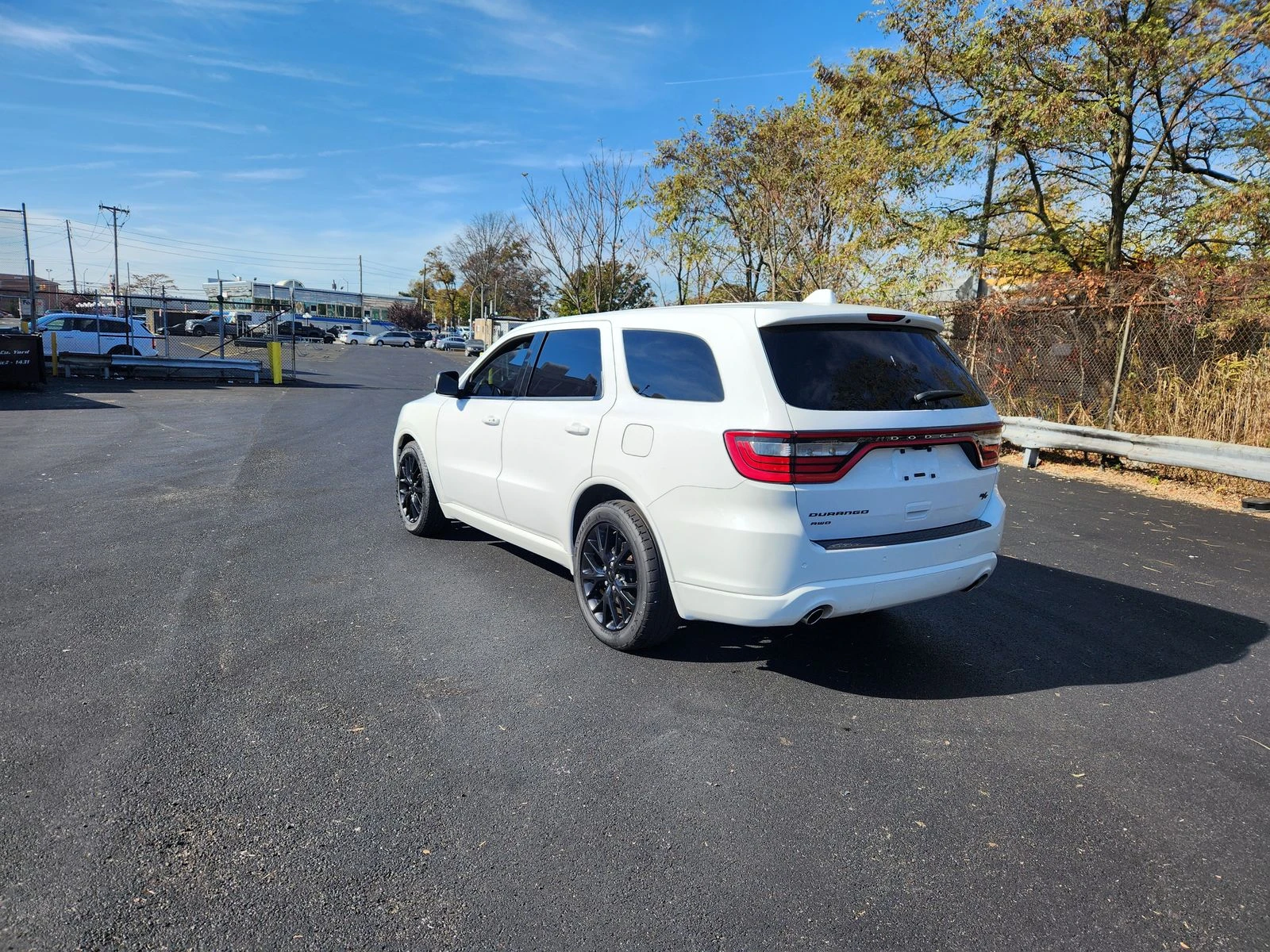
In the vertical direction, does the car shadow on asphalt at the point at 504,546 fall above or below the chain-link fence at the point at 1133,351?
below

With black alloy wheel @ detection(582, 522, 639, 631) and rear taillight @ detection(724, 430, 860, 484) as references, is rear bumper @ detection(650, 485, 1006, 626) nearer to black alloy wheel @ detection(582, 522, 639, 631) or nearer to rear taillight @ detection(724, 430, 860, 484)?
rear taillight @ detection(724, 430, 860, 484)

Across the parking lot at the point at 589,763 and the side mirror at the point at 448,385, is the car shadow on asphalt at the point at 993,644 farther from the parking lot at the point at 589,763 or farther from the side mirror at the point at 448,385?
the side mirror at the point at 448,385

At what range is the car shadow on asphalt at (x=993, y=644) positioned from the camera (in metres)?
4.07

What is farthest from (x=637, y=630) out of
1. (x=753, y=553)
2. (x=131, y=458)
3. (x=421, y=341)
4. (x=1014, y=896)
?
(x=421, y=341)

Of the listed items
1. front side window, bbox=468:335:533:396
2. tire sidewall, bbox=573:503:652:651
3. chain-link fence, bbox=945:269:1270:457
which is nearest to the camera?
tire sidewall, bbox=573:503:652:651

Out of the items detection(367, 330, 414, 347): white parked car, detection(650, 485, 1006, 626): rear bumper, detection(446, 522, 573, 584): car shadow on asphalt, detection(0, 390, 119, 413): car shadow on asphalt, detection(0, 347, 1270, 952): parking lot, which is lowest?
detection(0, 347, 1270, 952): parking lot

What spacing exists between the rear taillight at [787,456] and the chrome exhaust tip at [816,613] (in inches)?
22.0

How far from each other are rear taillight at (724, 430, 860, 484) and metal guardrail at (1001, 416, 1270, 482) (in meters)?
5.23

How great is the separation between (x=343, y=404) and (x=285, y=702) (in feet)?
46.7

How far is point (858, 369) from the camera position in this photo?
3.81 metres

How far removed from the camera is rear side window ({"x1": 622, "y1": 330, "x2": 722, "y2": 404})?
385 cm

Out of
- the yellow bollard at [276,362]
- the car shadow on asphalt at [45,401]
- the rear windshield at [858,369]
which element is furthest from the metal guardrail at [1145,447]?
the yellow bollard at [276,362]

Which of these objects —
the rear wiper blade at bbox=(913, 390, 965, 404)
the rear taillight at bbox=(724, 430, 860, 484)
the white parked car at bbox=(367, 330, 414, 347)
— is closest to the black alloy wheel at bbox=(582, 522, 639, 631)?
the rear taillight at bbox=(724, 430, 860, 484)

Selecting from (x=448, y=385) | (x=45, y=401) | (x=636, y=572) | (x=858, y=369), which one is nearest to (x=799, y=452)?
(x=858, y=369)
